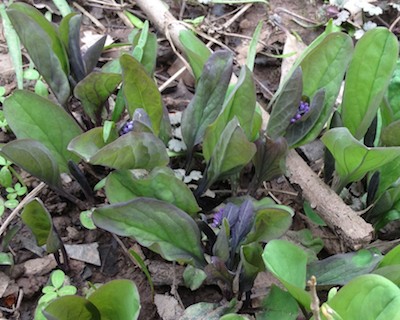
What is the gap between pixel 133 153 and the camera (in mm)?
1229

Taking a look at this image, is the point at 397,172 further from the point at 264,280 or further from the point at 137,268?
the point at 137,268

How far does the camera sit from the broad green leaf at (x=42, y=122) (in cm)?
137

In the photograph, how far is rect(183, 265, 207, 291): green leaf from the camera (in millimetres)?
1327

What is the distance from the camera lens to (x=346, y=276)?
3.97 ft

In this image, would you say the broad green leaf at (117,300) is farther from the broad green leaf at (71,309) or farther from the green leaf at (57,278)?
the green leaf at (57,278)

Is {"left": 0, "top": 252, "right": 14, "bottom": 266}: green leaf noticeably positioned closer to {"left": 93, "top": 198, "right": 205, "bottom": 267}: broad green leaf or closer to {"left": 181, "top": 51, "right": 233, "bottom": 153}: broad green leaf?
{"left": 93, "top": 198, "right": 205, "bottom": 267}: broad green leaf

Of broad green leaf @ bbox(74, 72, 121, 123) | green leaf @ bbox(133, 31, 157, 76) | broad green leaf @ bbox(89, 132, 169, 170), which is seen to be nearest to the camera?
broad green leaf @ bbox(89, 132, 169, 170)

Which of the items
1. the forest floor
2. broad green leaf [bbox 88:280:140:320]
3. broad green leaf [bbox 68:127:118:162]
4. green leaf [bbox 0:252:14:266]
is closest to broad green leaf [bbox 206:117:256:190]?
the forest floor

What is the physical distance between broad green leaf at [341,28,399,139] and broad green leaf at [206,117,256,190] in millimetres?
313

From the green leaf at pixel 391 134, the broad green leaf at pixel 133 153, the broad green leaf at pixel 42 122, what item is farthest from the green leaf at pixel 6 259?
the green leaf at pixel 391 134

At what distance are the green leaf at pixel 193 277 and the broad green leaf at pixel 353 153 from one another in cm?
41

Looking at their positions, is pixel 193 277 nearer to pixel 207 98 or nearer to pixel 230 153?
pixel 230 153

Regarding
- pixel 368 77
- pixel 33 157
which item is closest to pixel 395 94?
pixel 368 77

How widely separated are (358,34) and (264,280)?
3.34 feet
